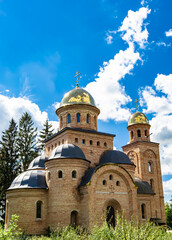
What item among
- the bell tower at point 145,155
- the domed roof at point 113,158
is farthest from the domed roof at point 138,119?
the domed roof at point 113,158

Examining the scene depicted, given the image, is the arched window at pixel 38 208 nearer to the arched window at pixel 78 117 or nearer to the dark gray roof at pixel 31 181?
the dark gray roof at pixel 31 181

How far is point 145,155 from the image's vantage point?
2802 cm

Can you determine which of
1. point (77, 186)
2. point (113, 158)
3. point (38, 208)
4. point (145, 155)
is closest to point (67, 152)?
point (77, 186)

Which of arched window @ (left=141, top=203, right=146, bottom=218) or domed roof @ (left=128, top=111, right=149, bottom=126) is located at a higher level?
domed roof @ (left=128, top=111, right=149, bottom=126)

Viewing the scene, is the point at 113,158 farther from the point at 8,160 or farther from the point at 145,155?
the point at 8,160

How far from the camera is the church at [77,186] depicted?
17.3m

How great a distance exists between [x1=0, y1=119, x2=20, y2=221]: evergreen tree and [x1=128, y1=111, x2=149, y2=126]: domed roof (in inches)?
524

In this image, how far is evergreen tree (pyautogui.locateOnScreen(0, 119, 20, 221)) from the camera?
27.2 m

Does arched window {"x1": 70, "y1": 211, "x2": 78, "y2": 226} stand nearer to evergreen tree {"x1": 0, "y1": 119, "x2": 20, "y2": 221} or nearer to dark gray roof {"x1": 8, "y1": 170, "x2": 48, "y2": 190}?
dark gray roof {"x1": 8, "y1": 170, "x2": 48, "y2": 190}

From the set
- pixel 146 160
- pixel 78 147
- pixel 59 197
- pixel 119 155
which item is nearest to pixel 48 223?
pixel 59 197

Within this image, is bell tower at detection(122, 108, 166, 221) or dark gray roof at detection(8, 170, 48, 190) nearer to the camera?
dark gray roof at detection(8, 170, 48, 190)

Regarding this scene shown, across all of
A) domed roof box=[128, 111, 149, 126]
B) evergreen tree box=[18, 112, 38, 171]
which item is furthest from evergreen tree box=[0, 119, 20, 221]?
domed roof box=[128, 111, 149, 126]

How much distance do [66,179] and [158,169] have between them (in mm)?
13814

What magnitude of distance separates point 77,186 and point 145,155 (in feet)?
39.8
